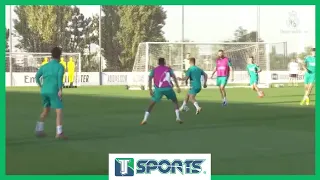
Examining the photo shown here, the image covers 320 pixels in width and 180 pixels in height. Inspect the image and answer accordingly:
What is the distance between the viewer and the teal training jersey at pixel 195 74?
664 inches

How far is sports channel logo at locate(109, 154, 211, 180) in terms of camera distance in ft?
25.6

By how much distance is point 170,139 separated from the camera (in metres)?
12.0

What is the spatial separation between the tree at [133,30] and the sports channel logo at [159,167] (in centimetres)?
5576

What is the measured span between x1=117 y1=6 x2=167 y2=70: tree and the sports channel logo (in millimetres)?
55758

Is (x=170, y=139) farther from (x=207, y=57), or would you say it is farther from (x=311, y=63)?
(x=207, y=57)

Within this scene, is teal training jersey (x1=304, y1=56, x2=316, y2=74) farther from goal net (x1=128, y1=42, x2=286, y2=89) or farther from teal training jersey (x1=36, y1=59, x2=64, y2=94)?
goal net (x1=128, y1=42, x2=286, y2=89)

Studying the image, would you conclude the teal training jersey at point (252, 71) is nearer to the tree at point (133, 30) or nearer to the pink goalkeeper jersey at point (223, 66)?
the pink goalkeeper jersey at point (223, 66)

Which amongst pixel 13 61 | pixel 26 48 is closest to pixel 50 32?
pixel 26 48

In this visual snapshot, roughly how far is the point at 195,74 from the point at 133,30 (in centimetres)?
4770

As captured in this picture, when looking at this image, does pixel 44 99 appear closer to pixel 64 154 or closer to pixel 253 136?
pixel 64 154

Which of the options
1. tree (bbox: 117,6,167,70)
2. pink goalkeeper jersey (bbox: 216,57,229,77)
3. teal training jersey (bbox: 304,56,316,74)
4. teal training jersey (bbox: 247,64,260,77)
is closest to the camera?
teal training jersey (bbox: 304,56,316,74)

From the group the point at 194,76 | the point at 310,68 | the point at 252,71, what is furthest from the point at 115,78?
the point at 194,76

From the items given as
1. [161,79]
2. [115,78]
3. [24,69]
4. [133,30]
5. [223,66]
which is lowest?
[115,78]

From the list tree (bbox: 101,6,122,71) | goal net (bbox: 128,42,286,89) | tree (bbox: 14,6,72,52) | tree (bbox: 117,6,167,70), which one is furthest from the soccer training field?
tree (bbox: 101,6,122,71)
